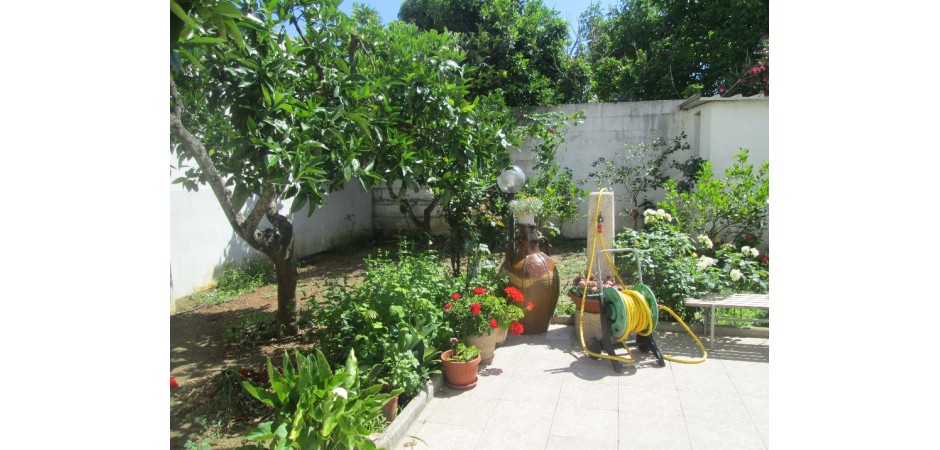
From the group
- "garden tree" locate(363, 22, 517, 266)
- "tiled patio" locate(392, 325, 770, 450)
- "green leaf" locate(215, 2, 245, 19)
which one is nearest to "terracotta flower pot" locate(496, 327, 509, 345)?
"tiled patio" locate(392, 325, 770, 450)

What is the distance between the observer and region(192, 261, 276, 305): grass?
220 inches

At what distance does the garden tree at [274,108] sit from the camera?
237 cm

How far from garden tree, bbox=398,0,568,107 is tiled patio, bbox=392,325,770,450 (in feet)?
Result: 18.1

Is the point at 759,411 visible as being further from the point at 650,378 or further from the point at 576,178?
the point at 576,178

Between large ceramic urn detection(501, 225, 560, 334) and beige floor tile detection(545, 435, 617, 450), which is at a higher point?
large ceramic urn detection(501, 225, 560, 334)

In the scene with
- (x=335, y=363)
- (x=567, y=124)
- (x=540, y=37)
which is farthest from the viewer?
(x=540, y=37)

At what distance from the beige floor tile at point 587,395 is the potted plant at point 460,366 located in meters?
0.58

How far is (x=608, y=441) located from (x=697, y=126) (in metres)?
5.88

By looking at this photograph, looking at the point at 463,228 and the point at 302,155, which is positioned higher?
the point at 302,155

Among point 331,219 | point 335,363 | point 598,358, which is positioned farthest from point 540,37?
point 335,363

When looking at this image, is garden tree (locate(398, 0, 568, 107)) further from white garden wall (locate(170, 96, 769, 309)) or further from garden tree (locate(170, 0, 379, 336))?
garden tree (locate(170, 0, 379, 336))

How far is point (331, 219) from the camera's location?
333 inches
